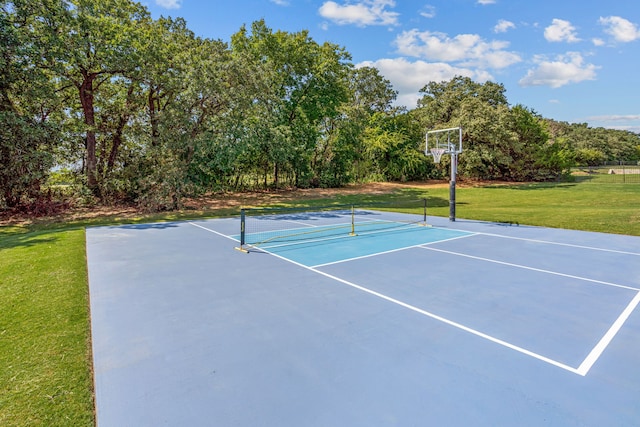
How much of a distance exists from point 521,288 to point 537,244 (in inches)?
167

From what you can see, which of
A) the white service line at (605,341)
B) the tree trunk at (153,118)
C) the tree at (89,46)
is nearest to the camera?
the white service line at (605,341)

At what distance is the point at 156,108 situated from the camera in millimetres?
19594

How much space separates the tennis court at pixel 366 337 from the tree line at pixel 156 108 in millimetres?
10093

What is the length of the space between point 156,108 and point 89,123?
166 inches

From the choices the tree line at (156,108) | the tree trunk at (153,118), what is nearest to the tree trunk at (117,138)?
the tree line at (156,108)

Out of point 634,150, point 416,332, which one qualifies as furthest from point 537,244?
point 634,150

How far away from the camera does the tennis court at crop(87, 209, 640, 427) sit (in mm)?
2748

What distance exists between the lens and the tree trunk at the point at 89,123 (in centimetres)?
1569

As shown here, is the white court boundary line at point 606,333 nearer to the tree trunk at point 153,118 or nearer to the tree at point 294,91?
the tree trunk at point 153,118

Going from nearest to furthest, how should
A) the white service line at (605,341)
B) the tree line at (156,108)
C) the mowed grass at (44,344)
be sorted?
the mowed grass at (44,344) → the white service line at (605,341) → the tree line at (156,108)

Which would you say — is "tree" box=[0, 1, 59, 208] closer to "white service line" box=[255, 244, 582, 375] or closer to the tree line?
the tree line

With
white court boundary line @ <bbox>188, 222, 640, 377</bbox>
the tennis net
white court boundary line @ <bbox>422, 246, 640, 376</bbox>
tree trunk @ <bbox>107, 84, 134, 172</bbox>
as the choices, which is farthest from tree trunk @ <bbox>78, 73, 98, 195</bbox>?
white court boundary line @ <bbox>422, 246, 640, 376</bbox>

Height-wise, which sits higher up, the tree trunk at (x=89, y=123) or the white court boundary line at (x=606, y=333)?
the tree trunk at (x=89, y=123)

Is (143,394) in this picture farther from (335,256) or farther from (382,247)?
(382,247)
